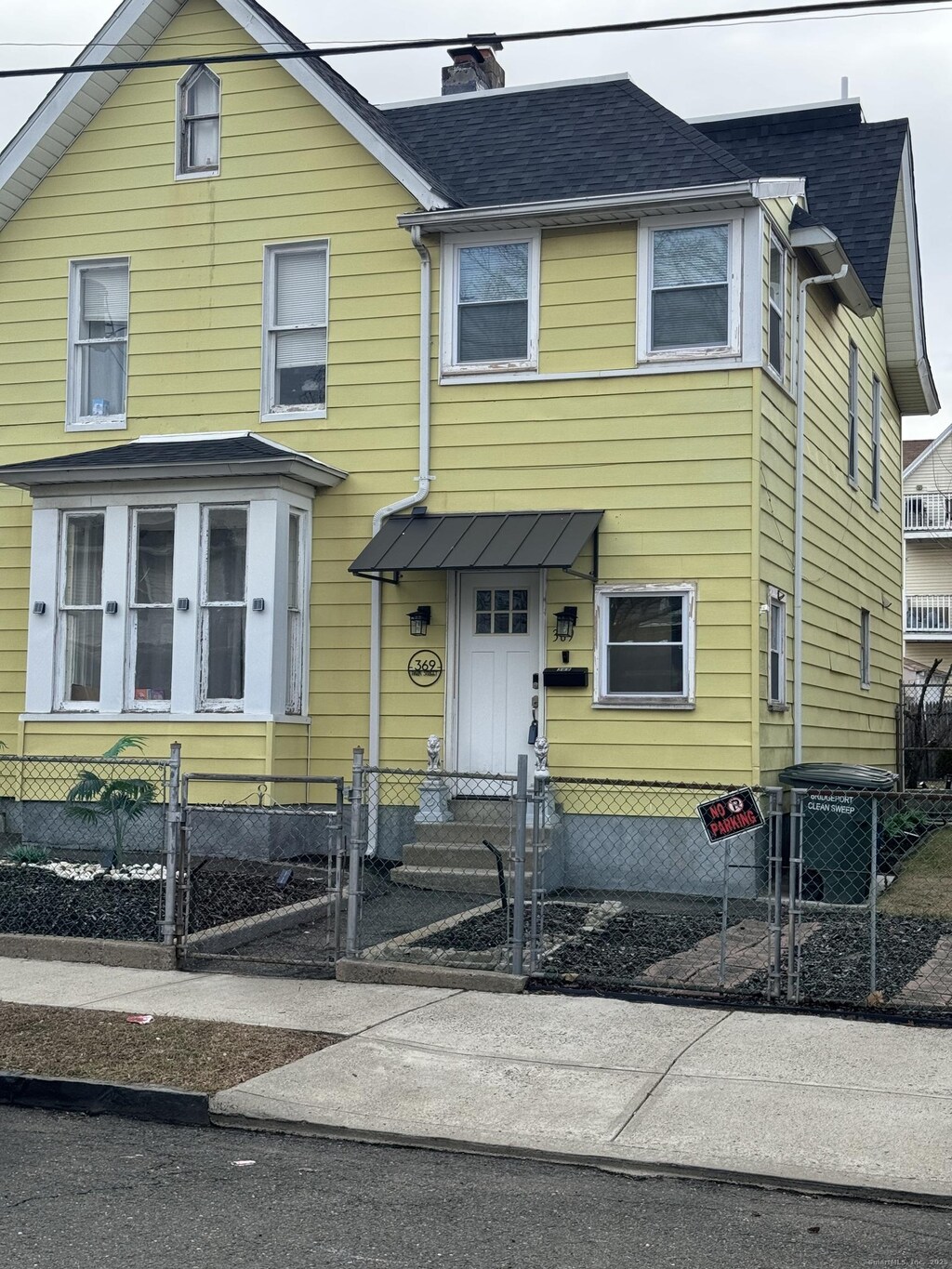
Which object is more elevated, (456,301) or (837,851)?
(456,301)

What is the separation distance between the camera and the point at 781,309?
14.4 m

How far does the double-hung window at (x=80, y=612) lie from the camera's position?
14.8 meters

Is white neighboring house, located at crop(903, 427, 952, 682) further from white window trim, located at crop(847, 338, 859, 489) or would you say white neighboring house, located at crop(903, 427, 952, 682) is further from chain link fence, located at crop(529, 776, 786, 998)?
chain link fence, located at crop(529, 776, 786, 998)

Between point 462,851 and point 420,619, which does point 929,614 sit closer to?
point 420,619

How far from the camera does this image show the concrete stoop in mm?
12773

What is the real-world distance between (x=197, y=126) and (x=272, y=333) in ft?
8.28

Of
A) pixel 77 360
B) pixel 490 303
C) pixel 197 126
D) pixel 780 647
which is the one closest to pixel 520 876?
pixel 780 647

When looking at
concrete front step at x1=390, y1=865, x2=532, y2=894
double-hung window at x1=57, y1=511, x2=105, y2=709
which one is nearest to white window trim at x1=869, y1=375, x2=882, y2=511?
concrete front step at x1=390, y1=865, x2=532, y2=894

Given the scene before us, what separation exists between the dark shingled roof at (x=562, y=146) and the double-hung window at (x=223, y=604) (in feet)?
13.2

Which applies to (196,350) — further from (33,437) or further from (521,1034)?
(521,1034)

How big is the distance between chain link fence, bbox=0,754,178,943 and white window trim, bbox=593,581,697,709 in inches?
164

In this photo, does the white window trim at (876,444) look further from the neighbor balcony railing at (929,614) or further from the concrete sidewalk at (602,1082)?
the neighbor balcony railing at (929,614)

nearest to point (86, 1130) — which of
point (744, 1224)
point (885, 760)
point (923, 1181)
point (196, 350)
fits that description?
point (744, 1224)

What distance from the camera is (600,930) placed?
420 inches
